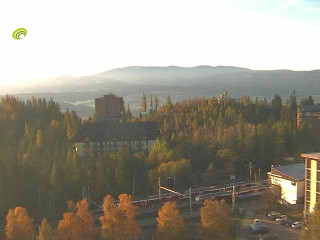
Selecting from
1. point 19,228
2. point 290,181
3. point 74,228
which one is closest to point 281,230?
point 290,181

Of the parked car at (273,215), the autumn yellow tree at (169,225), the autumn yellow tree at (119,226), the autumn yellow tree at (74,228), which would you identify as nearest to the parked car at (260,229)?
the parked car at (273,215)

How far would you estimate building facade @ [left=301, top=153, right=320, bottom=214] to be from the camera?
1628cm

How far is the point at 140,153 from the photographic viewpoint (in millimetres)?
25125

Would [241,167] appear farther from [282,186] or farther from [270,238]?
[270,238]

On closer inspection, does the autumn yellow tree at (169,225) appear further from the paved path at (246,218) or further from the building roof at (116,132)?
the building roof at (116,132)

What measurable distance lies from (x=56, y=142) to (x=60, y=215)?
13101 millimetres

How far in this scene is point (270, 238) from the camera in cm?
1495

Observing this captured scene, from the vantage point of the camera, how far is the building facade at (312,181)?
16281 mm

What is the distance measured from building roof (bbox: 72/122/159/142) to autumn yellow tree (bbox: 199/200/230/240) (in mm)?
17529

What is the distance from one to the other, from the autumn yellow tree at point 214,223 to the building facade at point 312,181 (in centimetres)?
432

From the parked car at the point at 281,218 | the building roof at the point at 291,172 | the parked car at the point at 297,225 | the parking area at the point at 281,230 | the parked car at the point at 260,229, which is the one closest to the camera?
the parking area at the point at 281,230

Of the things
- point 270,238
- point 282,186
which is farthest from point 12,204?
point 282,186

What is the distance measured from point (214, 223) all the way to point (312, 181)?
531cm

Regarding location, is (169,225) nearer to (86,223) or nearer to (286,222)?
(86,223)
